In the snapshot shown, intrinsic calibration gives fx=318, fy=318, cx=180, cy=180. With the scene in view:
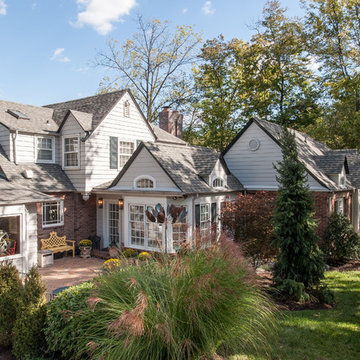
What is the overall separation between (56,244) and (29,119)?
604 centimetres

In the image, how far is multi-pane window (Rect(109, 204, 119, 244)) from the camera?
15.5 meters

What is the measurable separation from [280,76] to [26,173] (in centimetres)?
1940

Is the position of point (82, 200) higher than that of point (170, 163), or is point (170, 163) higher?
point (170, 163)

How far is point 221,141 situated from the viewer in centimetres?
2508

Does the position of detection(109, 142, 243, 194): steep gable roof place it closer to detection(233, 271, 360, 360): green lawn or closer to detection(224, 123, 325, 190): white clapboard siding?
detection(224, 123, 325, 190): white clapboard siding

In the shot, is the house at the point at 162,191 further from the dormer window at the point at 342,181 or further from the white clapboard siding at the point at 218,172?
the dormer window at the point at 342,181

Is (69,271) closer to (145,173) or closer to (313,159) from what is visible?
(145,173)

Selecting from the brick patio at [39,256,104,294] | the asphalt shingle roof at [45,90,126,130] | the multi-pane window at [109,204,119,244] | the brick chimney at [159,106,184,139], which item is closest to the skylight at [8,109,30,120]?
the asphalt shingle roof at [45,90,126,130]

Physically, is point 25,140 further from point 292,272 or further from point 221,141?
point 221,141

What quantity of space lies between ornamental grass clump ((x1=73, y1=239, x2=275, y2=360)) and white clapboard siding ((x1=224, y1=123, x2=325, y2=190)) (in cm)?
1124

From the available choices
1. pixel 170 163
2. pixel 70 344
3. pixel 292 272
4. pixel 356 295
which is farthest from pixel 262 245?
pixel 70 344

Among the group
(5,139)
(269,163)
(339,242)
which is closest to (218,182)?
(269,163)

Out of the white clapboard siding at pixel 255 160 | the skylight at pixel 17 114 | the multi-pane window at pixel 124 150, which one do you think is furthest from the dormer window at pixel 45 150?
the white clapboard siding at pixel 255 160

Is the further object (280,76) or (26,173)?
(280,76)
